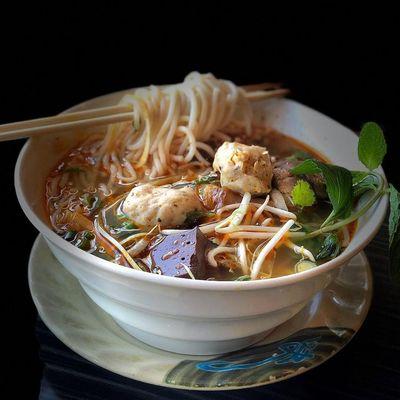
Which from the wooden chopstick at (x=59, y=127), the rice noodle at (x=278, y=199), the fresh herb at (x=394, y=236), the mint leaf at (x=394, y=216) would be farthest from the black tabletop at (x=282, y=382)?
the wooden chopstick at (x=59, y=127)

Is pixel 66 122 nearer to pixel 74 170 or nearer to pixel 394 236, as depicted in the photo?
pixel 74 170

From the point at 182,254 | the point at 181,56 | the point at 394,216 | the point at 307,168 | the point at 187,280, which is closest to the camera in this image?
the point at 187,280

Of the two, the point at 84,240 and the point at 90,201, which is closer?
→ the point at 84,240

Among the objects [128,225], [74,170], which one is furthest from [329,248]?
[74,170]

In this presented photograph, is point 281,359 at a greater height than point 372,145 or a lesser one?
lesser

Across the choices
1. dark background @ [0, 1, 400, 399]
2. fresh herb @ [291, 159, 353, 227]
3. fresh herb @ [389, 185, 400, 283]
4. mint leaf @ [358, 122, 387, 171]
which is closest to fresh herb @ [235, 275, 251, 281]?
fresh herb @ [291, 159, 353, 227]

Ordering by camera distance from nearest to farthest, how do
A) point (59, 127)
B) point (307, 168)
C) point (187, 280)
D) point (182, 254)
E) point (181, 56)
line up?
point (187, 280)
point (182, 254)
point (307, 168)
point (59, 127)
point (181, 56)

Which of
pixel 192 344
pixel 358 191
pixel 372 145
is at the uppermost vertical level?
pixel 372 145
